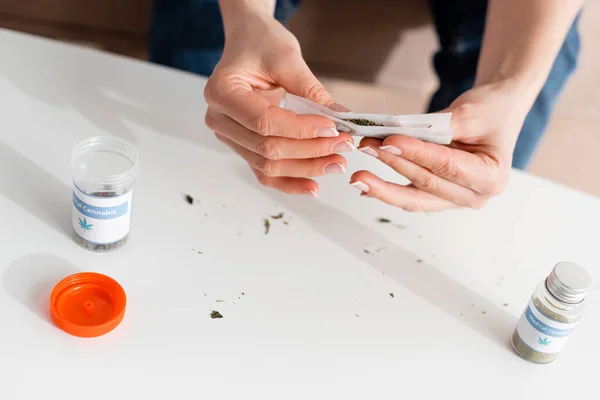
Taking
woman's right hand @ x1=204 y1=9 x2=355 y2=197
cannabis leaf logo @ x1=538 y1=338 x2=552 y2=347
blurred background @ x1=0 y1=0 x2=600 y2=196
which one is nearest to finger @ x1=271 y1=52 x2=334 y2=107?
woman's right hand @ x1=204 y1=9 x2=355 y2=197

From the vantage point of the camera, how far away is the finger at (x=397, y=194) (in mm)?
750

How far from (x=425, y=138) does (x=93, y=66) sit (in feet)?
1.67

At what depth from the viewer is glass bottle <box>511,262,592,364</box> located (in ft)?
2.06

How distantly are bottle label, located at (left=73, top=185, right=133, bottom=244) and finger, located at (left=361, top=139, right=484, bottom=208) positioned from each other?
27cm

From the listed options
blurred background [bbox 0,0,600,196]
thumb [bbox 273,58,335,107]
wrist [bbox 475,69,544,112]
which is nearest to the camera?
thumb [bbox 273,58,335,107]

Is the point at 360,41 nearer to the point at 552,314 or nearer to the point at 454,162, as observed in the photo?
the point at 454,162

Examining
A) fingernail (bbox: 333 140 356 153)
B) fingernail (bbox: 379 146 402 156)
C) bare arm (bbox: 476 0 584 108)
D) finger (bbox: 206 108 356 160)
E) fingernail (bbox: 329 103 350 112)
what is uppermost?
bare arm (bbox: 476 0 584 108)

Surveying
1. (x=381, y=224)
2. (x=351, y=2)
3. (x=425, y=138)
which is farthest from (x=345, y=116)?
(x=351, y=2)

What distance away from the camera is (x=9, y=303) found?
0.62 meters

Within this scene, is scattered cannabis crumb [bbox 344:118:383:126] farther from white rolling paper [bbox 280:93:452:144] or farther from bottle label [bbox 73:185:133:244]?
bottle label [bbox 73:185:133:244]

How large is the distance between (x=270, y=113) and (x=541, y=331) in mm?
365

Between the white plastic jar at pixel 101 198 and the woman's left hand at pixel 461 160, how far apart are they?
0.26 metres

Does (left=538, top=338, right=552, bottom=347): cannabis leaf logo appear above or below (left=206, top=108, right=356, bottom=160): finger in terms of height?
below

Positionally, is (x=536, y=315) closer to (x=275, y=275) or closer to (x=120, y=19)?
(x=275, y=275)
